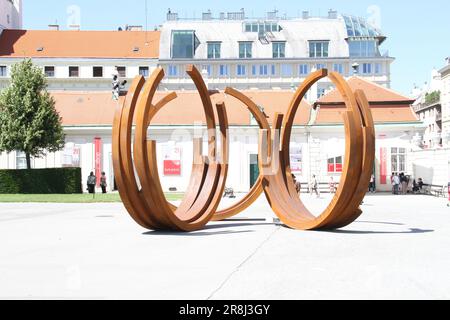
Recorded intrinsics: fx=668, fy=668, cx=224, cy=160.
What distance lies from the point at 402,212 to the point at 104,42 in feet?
219

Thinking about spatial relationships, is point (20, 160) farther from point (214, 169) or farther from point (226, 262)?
point (226, 262)

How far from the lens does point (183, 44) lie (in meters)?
83.2

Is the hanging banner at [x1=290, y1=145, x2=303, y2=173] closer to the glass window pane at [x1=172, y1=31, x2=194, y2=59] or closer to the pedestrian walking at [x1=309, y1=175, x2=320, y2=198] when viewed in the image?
the pedestrian walking at [x1=309, y1=175, x2=320, y2=198]

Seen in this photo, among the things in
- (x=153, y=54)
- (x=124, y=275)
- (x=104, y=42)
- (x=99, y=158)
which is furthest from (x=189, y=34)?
(x=124, y=275)

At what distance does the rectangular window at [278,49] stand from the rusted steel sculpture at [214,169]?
66600mm

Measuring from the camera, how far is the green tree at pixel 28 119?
1738 inches

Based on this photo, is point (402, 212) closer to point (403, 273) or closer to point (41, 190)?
point (403, 273)

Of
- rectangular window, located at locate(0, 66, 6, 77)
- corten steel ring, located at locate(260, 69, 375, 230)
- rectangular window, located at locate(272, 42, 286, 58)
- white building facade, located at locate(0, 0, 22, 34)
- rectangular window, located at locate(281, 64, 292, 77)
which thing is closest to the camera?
corten steel ring, located at locate(260, 69, 375, 230)

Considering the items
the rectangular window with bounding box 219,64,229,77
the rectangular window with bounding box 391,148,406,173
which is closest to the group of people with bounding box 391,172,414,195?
the rectangular window with bounding box 391,148,406,173

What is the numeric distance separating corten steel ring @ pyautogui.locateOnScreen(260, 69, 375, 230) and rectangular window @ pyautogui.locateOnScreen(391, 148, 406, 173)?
2737cm

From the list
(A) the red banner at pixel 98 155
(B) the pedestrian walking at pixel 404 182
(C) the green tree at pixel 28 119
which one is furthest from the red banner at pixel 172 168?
(B) the pedestrian walking at pixel 404 182

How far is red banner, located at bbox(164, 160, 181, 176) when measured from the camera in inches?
1786

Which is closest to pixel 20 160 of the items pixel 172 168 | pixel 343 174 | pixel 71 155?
pixel 71 155

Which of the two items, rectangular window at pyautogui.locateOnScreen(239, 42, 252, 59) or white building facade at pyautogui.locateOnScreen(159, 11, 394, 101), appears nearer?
white building facade at pyautogui.locateOnScreen(159, 11, 394, 101)
